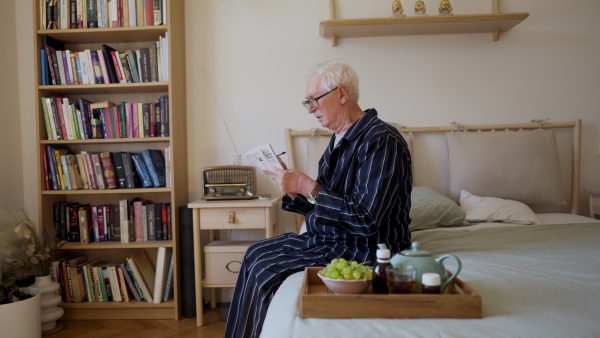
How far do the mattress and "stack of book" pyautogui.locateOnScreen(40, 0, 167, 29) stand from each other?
76.4 inches

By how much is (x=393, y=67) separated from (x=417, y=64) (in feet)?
0.48

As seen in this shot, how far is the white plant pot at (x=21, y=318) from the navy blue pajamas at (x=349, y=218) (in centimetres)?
111

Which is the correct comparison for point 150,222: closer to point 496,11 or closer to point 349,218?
point 349,218

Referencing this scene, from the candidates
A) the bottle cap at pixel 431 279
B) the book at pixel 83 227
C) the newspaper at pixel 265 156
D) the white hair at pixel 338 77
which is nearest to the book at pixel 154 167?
the book at pixel 83 227

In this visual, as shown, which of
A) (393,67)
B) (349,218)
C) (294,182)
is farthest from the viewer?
(393,67)

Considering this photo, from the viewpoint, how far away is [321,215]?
4.96ft

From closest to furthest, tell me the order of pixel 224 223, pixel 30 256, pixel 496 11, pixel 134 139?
1. pixel 30 256
2. pixel 224 223
3. pixel 134 139
4. pixel 496 11

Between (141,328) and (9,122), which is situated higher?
(9,122)

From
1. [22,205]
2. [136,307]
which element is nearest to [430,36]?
[136,307]

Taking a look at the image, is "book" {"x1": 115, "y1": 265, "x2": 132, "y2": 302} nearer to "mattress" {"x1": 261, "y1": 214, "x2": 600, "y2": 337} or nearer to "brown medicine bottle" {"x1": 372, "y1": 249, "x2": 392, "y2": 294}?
"mattress" {"x1": 261, "y1": 214, "x2": 600, "y2": 337}

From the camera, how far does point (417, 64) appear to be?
9.54ft

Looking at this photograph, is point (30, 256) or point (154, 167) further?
point (154, 167)

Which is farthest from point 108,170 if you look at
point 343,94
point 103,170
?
point 343,94

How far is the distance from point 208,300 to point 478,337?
232 cm
